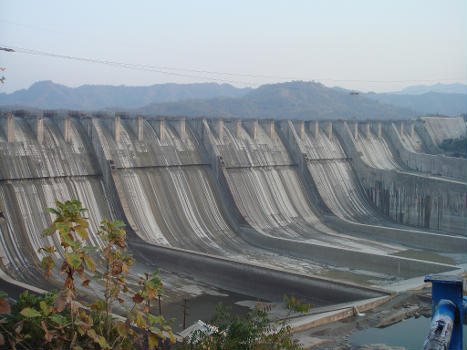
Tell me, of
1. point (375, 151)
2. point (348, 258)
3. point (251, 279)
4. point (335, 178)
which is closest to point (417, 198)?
point (335, 178)

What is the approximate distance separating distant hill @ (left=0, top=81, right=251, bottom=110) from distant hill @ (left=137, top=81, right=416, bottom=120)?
3481 centimetres

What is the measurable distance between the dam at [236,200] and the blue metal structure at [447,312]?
26.7 ft

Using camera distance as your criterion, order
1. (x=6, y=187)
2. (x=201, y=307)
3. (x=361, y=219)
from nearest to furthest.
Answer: (x=201, y=307) → (x=6, y=187) → (x=361, y=219)

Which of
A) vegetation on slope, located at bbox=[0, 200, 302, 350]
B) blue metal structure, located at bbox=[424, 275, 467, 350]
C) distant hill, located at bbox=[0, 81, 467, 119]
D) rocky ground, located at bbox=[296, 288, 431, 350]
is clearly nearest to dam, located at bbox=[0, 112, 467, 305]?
rocky ground, located at bbox=[296, 288, 431, 350]

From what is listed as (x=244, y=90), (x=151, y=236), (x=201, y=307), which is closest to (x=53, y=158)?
(x=151, y=236)

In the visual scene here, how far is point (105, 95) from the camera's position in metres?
123

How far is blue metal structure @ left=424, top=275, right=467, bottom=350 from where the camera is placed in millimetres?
3734

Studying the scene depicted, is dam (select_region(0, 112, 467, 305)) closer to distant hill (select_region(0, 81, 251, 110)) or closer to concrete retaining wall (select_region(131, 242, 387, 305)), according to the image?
concrete retaining wall (select_region(131, 242, 387, 305))

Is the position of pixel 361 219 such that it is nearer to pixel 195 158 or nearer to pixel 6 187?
pixel 195 158

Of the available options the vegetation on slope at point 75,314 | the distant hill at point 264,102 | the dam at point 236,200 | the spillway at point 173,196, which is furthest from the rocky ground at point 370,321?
the distant hill at point 264,102

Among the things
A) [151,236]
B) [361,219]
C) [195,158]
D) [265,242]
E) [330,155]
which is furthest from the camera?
[330,155]

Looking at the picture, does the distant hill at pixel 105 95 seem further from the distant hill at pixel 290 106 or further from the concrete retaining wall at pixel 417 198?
the concrete retaining wall at pixel 417 198

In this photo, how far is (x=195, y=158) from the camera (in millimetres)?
21281

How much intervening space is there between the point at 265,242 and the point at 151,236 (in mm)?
3911
